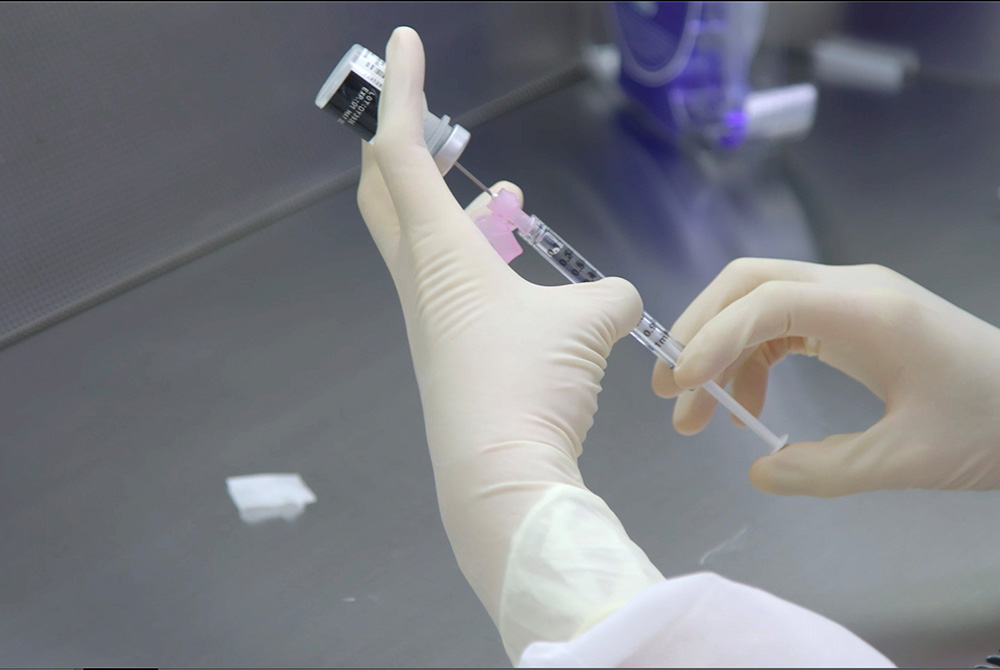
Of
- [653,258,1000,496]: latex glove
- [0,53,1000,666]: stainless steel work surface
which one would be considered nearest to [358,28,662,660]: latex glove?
[653,258,1000,496]: latex glove

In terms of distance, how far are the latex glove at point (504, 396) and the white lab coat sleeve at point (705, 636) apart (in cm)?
4

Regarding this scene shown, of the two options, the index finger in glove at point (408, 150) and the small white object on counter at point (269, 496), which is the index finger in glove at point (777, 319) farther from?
the small white object on counter at point (269, 496)

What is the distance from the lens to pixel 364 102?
2.44 ft

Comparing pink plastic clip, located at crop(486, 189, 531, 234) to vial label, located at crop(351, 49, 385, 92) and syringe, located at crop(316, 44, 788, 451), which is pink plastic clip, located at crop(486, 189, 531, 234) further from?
vial label, located at crop(351, 49, 385, 92)

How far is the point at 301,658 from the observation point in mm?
791

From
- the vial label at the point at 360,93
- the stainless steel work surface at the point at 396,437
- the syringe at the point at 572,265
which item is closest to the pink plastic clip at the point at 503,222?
the syringe at the point at 572,265

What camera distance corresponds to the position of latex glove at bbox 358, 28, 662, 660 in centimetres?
58

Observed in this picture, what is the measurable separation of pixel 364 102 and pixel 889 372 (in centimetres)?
53

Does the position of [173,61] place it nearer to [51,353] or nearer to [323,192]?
[323,192]

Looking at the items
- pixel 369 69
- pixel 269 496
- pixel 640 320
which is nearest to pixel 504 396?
pixel 640 320

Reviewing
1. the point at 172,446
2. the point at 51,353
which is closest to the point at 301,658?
the point at 172,446

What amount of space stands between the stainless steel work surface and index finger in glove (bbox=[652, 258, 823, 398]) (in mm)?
120

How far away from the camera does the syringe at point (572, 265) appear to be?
2.56 ft

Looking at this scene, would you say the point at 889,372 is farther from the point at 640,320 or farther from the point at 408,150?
the point at 408,150
